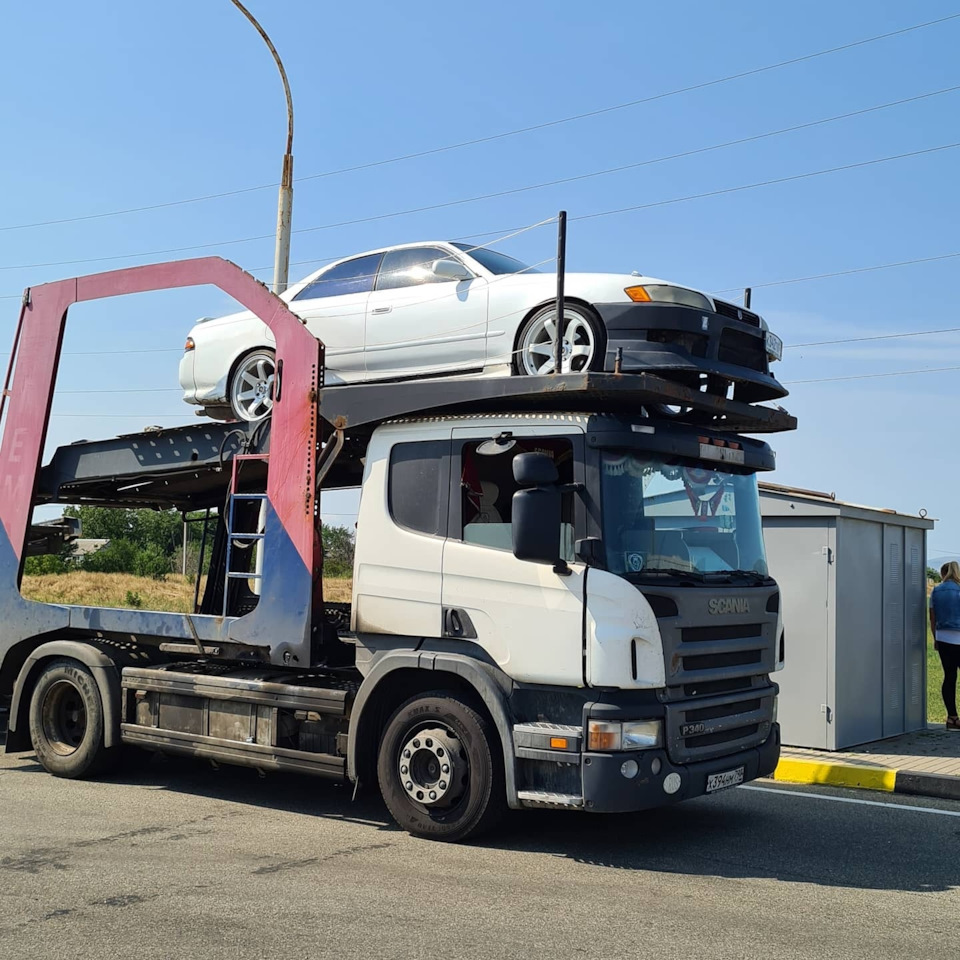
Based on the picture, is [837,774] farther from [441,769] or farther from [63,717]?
[63,717]

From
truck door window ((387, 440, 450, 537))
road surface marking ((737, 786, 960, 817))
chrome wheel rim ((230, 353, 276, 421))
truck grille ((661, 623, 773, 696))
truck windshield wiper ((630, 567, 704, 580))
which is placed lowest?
road surface marking ((737, 786, 960, 817))

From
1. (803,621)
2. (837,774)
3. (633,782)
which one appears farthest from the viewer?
(803,621)

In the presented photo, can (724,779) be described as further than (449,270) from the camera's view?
No

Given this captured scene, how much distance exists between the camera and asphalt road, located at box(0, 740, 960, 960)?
4.91 m

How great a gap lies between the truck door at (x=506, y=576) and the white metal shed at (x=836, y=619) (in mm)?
4699

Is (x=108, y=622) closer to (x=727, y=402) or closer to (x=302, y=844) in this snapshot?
(x=302, y=844)

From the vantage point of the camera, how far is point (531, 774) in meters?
6.33

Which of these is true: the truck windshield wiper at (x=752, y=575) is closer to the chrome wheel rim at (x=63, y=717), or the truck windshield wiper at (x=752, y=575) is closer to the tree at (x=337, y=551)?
the tree at (x=337, y=551)

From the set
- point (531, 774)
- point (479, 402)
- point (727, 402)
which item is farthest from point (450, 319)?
point (531, 774)

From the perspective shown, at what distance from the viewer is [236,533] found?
7969 millimetres

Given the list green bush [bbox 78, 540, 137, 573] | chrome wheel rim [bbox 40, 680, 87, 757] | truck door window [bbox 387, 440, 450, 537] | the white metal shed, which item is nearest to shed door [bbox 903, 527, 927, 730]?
the white metal shed

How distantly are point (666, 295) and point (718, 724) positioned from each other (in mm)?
2624

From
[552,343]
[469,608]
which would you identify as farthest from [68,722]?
[552,343]

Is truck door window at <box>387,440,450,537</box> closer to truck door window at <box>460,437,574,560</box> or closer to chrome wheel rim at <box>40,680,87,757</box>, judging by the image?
truck door window at <box>460,437,574,560</box>
